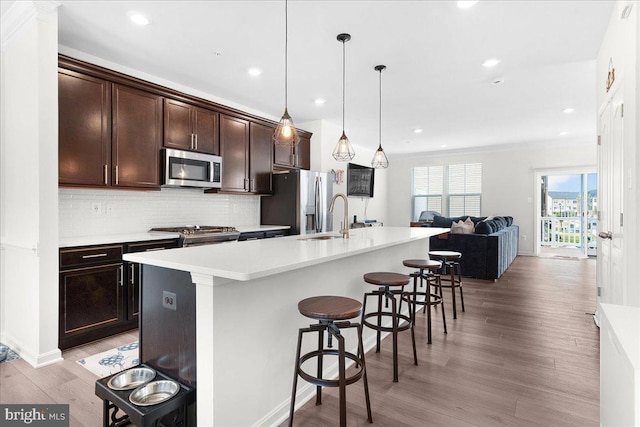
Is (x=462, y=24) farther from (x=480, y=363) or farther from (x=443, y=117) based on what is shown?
(x=443, y=117)

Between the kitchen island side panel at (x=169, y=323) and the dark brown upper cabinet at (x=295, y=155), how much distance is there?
368cm

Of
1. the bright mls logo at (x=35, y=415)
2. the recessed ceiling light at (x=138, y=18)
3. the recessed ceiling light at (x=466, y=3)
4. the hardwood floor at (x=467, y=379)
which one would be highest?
the recessed ceiling light at (x=138, y=18)

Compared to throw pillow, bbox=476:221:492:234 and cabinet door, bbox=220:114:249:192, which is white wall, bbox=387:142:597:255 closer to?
throw pillow, bbox=476:221:492:234

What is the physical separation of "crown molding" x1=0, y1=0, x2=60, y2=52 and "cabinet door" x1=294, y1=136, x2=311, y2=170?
361 cm

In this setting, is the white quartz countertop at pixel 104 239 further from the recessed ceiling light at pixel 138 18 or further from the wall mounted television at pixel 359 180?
the wall mounted television at pixel 359 180

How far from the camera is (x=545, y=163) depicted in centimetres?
812

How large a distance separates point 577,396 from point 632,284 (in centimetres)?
77

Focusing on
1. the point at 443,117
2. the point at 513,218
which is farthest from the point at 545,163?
the point at 443,117

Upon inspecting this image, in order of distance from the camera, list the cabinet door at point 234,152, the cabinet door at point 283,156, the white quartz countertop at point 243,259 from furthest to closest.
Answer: the cabinet door at point 283,156 < the cabinet door at point 234,152 < the white quartz countertop at point 243,259

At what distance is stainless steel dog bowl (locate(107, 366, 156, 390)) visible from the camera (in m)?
1.72

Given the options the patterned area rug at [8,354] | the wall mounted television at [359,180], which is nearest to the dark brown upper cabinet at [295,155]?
the wall mounted television at [359,180]

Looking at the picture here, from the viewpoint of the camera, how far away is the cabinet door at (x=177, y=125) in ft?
12.7

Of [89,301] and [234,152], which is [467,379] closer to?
[89,301]

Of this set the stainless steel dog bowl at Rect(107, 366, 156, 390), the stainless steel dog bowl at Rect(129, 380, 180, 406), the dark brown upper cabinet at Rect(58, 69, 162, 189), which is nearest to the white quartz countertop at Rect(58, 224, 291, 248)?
the dark brown upper cabinet at Rect(58, 69, 162, 189)
